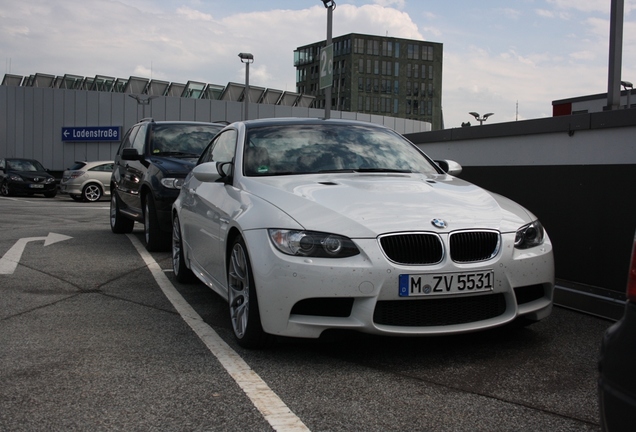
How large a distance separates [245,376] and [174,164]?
5.95m

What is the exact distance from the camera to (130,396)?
3.59 meters

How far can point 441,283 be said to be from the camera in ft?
13.2

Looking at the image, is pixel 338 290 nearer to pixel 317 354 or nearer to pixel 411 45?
pixel 317 354

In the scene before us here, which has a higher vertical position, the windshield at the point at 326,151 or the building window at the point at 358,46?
the building window at the point at 358,46

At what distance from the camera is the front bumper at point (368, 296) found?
3.99 meters

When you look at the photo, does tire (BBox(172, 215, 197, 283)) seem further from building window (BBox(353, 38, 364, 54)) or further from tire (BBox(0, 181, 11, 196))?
building window (BBox(353, 38, 364, 54))

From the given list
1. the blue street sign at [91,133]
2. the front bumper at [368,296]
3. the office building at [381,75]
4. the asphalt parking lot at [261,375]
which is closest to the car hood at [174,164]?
the asphalt parking lot at [261,375]

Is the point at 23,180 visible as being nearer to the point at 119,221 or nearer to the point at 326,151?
the point at 119,221

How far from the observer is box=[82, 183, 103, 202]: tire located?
2527 cm

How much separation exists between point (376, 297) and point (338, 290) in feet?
0.68

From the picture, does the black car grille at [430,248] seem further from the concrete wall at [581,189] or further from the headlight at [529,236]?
the concrete wall at [581,189]

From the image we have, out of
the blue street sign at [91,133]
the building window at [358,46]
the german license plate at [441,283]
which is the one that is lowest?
the german license plate at [441,283]

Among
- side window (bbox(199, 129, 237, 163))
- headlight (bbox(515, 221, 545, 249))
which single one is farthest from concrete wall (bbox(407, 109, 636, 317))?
side window (bbox(199, 129, 237, 163))

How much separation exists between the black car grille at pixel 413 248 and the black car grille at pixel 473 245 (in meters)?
0.10
